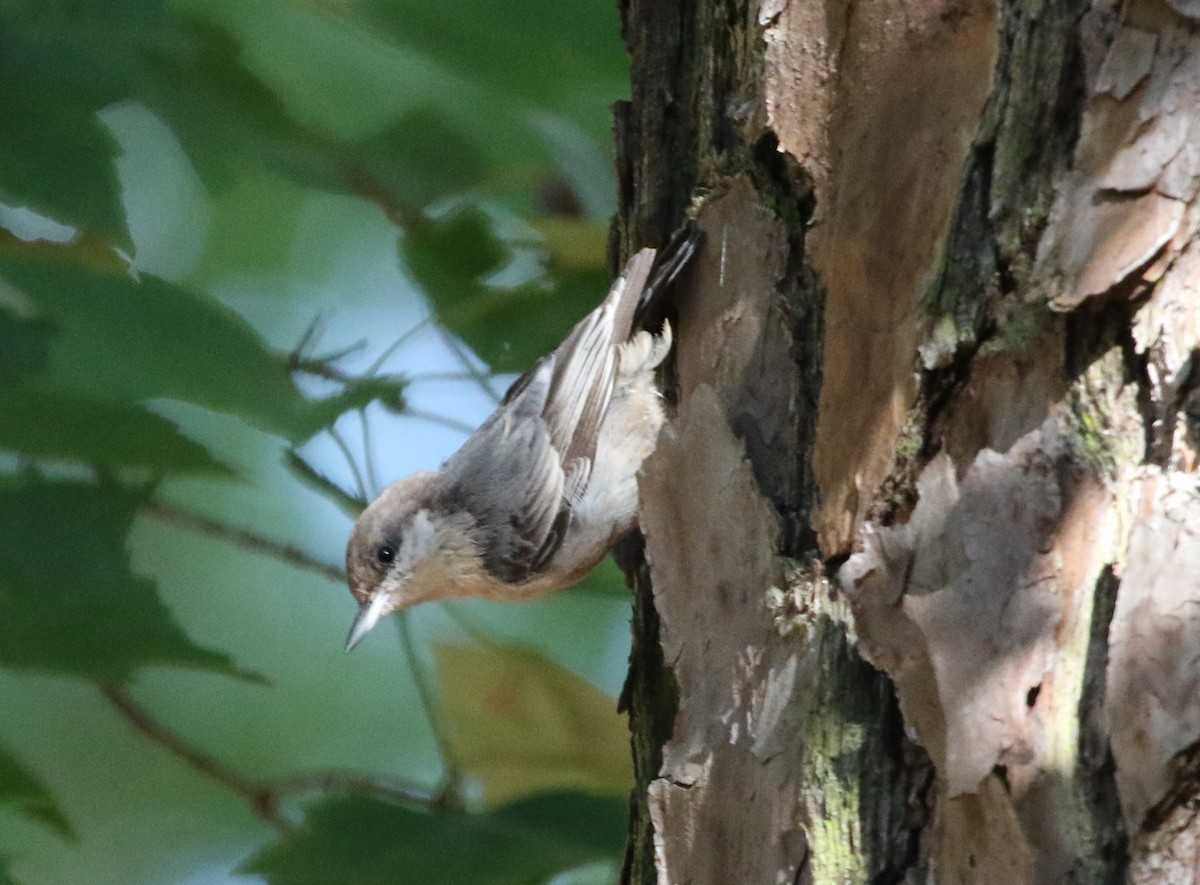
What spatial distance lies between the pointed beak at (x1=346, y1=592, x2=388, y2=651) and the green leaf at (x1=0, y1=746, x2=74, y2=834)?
0.87m

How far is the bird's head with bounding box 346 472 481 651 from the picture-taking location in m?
3.16

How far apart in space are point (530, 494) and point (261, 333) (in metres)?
0.90

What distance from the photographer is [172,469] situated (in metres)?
2.12

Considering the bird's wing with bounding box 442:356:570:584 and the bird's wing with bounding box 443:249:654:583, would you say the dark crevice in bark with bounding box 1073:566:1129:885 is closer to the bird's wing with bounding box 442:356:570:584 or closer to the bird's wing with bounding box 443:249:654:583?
the bird's wing with bounding box 443:249:654:583

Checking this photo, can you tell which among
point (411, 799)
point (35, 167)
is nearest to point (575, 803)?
point (411, 799)

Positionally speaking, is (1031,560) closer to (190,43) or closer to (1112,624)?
(1112,624)

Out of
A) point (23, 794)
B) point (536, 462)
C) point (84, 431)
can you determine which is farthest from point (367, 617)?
point (84, 431)

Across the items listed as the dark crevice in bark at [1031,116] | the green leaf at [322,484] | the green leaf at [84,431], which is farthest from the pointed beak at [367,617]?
the dark crevice in bark at [1031,116]

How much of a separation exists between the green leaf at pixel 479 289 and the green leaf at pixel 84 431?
0.53 metres

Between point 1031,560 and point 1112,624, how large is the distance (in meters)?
0.11

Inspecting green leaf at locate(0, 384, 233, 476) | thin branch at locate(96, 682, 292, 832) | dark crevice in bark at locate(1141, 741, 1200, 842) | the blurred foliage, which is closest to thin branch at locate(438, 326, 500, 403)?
the blurred foliage

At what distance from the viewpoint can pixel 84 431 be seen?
6.63 ft

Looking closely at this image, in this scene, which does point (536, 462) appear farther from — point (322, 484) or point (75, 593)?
point (75, 593)

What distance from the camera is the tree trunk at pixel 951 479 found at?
1.29 meters
